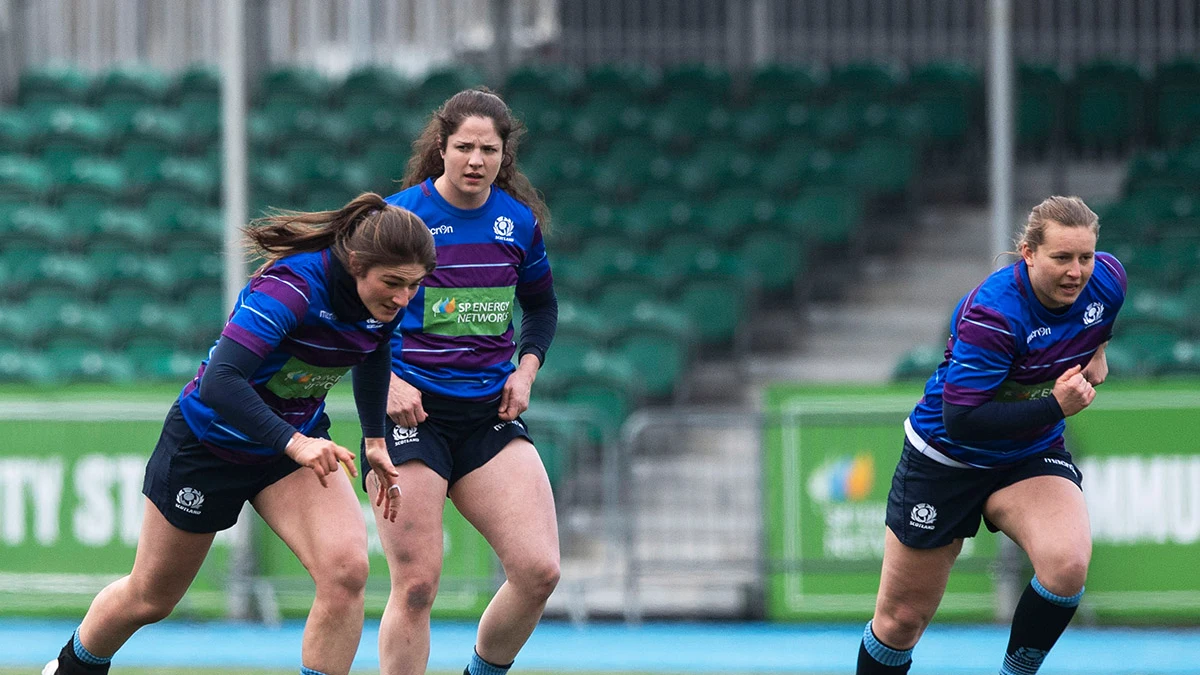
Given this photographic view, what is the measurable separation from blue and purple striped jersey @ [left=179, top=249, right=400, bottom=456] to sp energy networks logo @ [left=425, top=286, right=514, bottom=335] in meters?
0.28

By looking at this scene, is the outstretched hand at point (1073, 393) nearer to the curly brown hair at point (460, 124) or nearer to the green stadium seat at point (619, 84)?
the curly brown hair at point (460, 124)

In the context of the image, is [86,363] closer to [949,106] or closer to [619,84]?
[619,84]

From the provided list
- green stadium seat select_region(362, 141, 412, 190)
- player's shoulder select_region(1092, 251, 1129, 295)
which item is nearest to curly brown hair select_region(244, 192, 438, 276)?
player's shoulder select_region(1092, 251, 1129, 295)

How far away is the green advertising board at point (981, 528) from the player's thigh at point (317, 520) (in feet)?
15.3

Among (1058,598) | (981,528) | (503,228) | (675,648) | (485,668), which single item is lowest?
(675,648)

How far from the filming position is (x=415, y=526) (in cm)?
514

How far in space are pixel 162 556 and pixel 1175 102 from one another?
509 inches

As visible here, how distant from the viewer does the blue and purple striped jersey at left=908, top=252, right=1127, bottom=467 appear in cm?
505

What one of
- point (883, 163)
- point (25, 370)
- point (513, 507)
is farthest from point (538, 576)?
point (883, 163)

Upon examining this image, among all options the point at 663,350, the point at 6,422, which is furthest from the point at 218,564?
the point at 663,350

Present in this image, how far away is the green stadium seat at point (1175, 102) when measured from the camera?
50.4 feet

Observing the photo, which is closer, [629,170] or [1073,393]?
[1073,393]

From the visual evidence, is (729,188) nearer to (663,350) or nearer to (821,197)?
(821,197)

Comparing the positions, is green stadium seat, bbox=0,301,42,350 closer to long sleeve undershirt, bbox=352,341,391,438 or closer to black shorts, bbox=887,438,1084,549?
long sleeve undershirt, bbox=352,341,391,438
